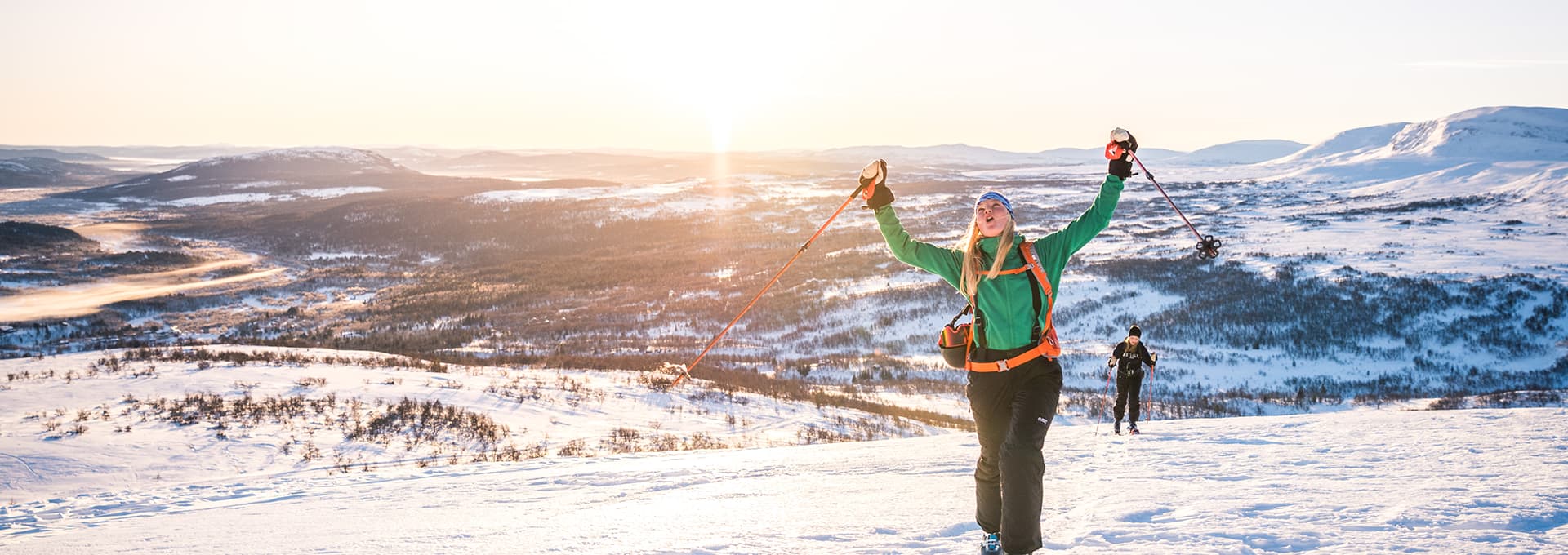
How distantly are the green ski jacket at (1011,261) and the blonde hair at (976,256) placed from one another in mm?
29

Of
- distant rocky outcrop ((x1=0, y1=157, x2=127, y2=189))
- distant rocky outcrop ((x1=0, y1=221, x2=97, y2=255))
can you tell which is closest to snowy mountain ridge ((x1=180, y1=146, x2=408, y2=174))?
distant rocky outcrop ((x1=0, y1=157, x2=127, y2=189))

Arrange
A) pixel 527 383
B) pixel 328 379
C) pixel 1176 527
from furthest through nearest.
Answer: pixel 527 383, pixel 328 379, pixel 1176 527

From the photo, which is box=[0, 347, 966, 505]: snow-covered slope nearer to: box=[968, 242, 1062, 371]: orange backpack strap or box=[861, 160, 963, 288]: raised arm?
box=[861, 160, 963, 288]: raised arm

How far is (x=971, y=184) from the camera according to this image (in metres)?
133

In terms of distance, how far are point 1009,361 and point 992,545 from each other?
1.07 meters

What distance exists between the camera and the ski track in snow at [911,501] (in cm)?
490

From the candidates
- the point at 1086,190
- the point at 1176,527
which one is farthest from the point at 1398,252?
the point at 1086,190

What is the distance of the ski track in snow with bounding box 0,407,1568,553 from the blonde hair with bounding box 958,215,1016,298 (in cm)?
166

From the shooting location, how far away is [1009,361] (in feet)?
13.8

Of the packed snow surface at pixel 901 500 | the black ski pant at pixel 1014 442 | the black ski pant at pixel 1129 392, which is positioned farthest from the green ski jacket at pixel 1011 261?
the black ski pant at pixel 1129 392

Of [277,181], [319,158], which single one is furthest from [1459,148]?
[319,158]

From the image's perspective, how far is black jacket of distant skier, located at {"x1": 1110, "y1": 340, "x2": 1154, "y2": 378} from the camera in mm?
10875

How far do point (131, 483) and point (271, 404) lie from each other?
4.83 m

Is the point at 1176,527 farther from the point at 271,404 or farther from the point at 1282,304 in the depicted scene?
the point at 1282,304
